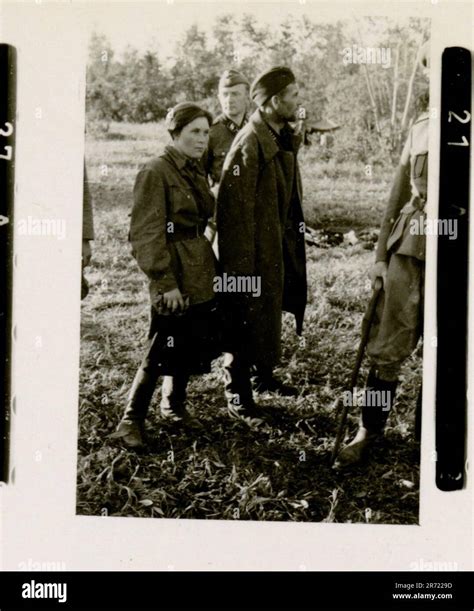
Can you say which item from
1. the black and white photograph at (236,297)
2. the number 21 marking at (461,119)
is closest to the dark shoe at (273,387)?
the black and white photograph at (236,297)

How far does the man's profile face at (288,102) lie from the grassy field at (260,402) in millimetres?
178

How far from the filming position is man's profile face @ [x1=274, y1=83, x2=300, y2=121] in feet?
11.3

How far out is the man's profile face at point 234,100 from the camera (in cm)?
345

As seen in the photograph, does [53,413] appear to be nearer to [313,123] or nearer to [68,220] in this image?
[68,220]

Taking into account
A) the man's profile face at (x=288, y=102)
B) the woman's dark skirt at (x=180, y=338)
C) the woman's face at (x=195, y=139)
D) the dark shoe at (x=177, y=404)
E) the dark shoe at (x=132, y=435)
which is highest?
the man's profile face at (x=288, y=102)

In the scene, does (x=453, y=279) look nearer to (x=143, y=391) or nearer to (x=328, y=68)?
(x=328, y=68)

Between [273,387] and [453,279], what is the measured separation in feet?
3.04

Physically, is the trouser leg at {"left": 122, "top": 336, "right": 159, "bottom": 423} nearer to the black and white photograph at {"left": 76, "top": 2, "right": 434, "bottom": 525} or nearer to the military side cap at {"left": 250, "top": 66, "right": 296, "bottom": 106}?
the black and white photograph at {"left": 76, "top": 2, "right": 434, "bottom": 525}

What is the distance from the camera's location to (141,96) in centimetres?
347

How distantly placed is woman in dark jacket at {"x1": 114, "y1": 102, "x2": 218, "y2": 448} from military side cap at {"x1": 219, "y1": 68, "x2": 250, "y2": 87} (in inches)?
6.6

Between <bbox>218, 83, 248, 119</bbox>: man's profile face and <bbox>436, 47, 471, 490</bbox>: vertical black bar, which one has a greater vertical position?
<bbox>218, 83, 248, 119</bbox>: man's profile face

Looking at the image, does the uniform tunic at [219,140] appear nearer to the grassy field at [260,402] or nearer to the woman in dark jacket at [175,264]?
the woman in dark jacket at [175,264]

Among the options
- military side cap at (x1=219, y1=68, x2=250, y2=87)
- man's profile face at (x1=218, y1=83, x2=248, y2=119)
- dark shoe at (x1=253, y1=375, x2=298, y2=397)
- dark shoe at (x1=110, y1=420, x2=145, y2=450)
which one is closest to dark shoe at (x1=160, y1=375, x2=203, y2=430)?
dark shoe at (x1=110, y1=420, x2=145, y2=450)
